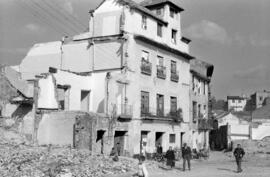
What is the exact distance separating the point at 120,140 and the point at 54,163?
11.7 m

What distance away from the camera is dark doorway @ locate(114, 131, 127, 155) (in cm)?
3316

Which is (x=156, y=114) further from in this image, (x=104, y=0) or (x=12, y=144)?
(x=12, y=144)

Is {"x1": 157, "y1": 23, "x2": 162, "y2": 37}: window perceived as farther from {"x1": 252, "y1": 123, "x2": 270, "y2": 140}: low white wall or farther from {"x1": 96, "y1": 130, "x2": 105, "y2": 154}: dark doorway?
{"x1": 252, "y1": 123, "x2": 270, "y2": 140}: low white wall

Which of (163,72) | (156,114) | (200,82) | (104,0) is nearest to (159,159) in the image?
(156,114)

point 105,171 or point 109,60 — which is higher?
point 109,60

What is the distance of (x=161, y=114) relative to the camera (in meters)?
37.4

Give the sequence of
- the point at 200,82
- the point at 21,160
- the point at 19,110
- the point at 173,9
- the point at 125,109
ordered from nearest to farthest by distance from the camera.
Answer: the point at 21,160 → the point at 19,110 → the point at 125,109 → the point at 173,9 → the point at 200,82

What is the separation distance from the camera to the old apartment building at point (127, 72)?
32594 millimetres

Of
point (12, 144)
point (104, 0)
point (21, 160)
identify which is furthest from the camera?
point (104, 0)

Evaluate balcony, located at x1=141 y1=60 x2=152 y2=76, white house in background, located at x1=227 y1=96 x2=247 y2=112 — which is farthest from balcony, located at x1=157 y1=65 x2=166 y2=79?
white house in background, located at x1=227 y1=96 x2=247 y2=112

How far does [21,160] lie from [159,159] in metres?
13.7

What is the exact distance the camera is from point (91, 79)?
3425cm

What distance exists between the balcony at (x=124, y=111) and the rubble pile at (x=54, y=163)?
619 centimetres

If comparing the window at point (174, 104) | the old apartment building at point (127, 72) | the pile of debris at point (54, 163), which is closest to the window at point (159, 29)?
the old apartment building at point (127, 72)
